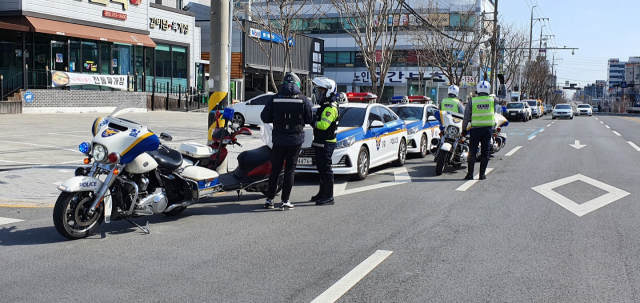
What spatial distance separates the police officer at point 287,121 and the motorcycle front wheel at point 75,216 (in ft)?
8.44

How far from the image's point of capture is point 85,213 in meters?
6.56

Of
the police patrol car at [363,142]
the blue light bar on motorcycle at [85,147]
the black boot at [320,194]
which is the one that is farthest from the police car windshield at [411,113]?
the blue light bar on motorcycle at [85,147]

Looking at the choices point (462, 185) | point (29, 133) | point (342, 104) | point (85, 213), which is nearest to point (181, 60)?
point (29, 133)

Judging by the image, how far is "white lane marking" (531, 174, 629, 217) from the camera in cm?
882

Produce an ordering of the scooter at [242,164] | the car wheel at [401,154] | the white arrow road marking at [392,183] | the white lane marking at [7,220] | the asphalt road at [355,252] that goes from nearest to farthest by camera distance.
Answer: the asphalt road at [355,252] → the white lane marking at [7,220] → the scooter at [242,164] → the white arrow road marking at [392,183] → the car wheel at [401,154]

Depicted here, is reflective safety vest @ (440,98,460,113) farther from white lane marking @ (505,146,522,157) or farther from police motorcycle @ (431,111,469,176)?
white lane marking @ (505,146,522,157)

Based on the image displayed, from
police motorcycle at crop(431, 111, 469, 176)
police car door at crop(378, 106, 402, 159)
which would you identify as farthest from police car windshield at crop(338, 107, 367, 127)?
police motorcycle at crop(431, 111, 469, 176)

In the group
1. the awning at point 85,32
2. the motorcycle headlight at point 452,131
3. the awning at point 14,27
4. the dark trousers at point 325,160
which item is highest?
the awning at point 85,32

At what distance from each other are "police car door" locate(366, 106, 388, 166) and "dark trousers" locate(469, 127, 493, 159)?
1.84 m

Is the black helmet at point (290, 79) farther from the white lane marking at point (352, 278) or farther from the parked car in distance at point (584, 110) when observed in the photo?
the parked car in distance at point (584, 110)

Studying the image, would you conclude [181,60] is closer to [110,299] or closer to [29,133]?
[29,133]

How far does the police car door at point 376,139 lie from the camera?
12.1 metres

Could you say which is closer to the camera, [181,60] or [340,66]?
[181,60]

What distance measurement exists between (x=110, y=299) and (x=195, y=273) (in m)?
0.89
